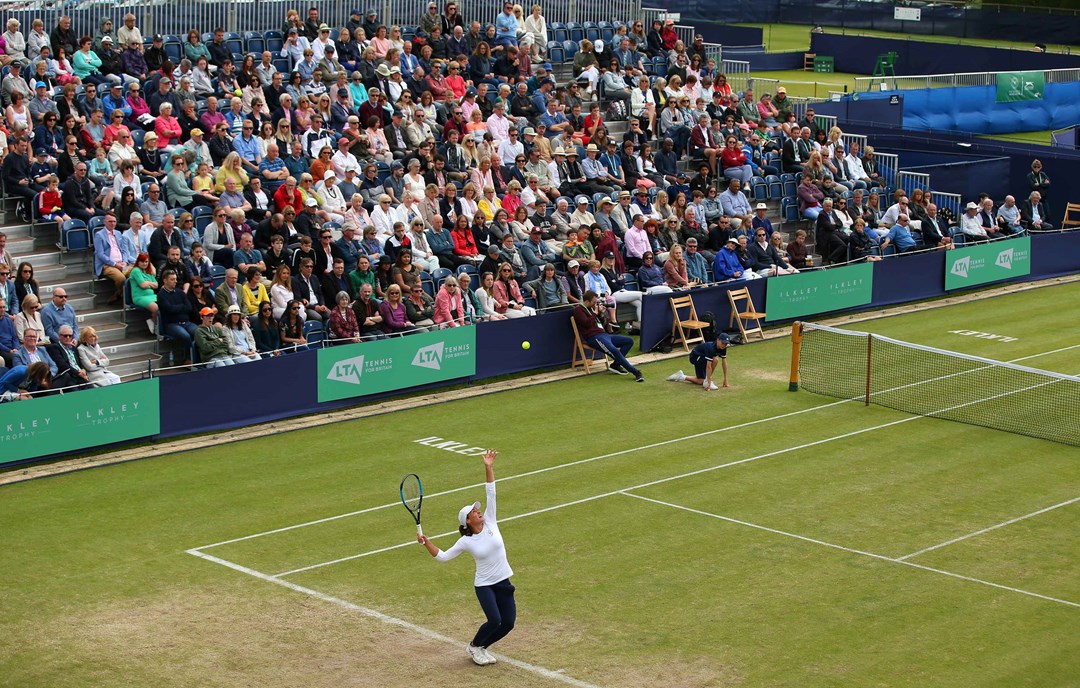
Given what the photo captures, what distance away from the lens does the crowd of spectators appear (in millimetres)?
26094

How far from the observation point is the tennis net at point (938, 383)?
25.1m

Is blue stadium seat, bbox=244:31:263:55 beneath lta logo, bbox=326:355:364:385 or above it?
above

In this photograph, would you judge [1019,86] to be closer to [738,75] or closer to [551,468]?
[738,75]

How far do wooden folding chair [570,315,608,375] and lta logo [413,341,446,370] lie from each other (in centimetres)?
301

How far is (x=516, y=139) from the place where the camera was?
113 feet

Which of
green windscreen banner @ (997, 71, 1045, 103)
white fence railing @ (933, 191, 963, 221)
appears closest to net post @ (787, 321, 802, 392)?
white fence railing @ (933, 191, 963, 221)

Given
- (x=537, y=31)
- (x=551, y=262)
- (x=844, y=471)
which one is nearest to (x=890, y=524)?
(x=844, y=471)

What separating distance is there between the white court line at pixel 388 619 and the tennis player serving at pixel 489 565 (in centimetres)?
47

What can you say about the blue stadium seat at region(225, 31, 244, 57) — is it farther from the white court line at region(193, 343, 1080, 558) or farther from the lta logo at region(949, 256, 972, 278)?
the lta logo at region(949, 256, 972, 278)

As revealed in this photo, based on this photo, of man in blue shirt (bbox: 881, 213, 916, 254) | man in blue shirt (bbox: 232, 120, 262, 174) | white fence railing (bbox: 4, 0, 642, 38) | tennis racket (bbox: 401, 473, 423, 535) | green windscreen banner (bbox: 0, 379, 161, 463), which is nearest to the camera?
tennis racket (bbox: 401, 473, 423, 535)

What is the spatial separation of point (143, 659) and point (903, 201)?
86.2ft

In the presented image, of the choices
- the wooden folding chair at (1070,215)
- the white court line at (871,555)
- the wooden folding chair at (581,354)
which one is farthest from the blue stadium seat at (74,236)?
the wooden folding chair at (1070,215)

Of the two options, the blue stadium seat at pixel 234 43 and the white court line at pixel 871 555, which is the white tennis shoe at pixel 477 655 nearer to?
the white court line at pixel 871 555

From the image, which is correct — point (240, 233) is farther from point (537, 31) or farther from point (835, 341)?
point (537, 31)
